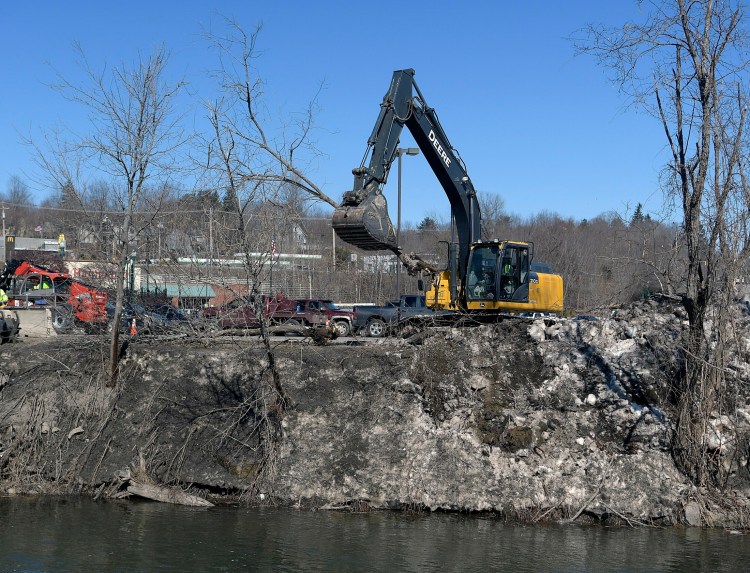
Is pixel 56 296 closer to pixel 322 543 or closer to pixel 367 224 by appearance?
pixel 367 224

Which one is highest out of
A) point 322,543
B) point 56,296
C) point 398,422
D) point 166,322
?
point 56,296

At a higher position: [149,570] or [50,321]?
[50,321]

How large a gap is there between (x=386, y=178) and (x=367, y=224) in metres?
1.61

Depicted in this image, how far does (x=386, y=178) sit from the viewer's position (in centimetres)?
1498

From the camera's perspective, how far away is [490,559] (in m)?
10.9

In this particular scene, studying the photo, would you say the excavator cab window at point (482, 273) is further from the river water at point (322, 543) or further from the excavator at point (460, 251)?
the river water at point (322, 543)

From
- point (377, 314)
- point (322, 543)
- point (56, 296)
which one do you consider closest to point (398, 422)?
point (322, 543)

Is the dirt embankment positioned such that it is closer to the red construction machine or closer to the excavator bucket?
the red construction machine

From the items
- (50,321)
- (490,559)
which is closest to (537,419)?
(490,559)

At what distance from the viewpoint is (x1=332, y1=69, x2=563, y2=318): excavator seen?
16141 mm

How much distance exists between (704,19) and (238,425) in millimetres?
10322

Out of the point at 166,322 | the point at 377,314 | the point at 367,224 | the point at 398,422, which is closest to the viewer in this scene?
the point at 367,224

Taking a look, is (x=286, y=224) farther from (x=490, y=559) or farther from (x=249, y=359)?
(x=490, y=559)

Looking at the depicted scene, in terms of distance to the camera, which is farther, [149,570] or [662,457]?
[662,457]
